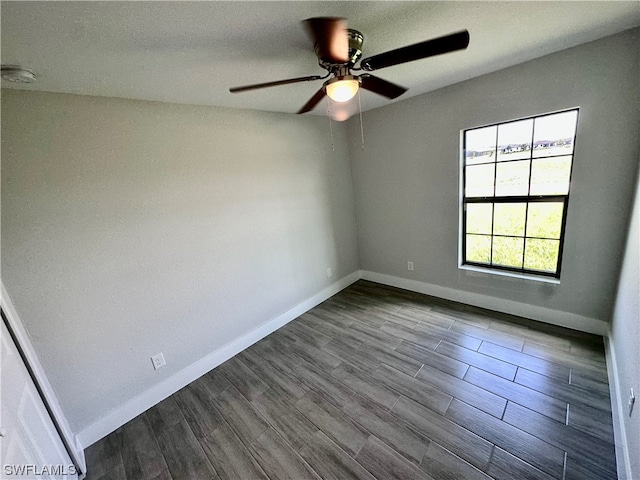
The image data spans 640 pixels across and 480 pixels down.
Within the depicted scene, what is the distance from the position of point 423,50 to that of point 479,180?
76.5 inches

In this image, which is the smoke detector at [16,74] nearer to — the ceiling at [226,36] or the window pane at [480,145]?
the ceiling at [226,36]

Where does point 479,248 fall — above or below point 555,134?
below

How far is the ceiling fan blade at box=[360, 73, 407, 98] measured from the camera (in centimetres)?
146

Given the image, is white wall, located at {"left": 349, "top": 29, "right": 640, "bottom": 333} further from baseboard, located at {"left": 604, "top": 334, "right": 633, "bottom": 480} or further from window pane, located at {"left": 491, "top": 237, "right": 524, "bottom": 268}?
baseboard, located at {"left": 604, "top": 334, "right": 633, "bottom": 480}

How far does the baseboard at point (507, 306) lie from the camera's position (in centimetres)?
222

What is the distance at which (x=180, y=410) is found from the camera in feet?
6.42

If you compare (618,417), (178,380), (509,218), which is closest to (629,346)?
(618,417)

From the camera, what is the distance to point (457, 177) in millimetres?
2668

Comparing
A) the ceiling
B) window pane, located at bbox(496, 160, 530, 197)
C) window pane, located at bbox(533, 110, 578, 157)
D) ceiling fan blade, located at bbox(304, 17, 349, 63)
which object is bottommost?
window pane, located at bbox(496, 160, 530, 197)

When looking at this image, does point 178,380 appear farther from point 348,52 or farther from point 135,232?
point 348,52

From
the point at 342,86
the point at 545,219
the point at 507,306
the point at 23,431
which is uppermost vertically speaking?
the point at 342,86
